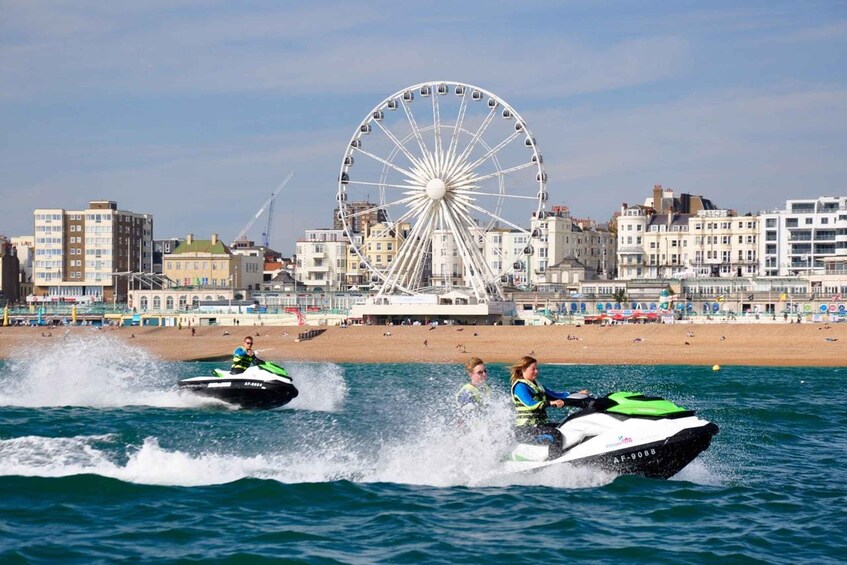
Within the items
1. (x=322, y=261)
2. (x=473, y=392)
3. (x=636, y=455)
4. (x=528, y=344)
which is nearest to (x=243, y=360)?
(x=473, y=392)

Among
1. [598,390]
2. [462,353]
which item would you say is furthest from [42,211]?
[598,390]

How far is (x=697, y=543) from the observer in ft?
51.4

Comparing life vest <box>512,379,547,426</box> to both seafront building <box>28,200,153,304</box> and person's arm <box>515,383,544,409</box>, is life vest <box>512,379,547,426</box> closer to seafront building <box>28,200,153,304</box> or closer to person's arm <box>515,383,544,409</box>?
person's arm <box>515,383,544,409</box>

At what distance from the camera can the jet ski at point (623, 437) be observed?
59.2 ft

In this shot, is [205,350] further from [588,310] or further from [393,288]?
[588,310]

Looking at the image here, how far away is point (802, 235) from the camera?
133000 mm

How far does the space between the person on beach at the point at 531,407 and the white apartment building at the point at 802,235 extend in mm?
116270

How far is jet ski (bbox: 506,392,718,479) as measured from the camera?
59.2 ft

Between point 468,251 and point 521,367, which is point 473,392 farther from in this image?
point 468,251

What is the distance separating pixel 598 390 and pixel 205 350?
42523mm

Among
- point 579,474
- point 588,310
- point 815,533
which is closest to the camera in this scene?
point 815,533

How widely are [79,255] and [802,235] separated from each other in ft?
285

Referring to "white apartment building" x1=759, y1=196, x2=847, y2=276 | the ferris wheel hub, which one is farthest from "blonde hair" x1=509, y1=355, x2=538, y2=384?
"white apartment building" x1=759, y1=196, x2=847, y2=276

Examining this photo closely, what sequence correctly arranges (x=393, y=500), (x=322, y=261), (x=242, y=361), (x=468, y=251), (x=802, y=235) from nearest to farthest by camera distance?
(x=393, y=500)
(x=242, y=361)
(x=468, y=251)
(x=802, y=235)
(x=322, y=261)
